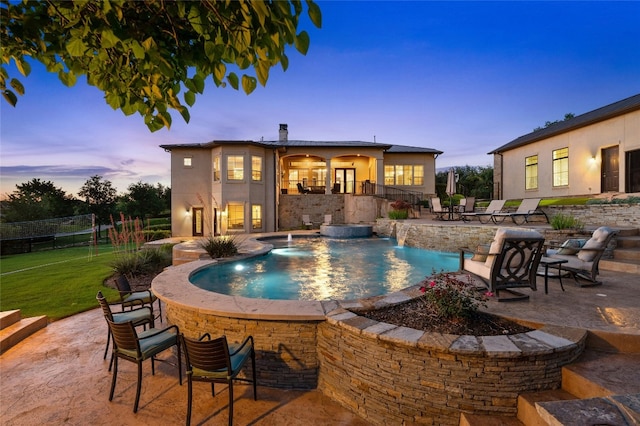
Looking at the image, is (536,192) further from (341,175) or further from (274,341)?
(274,341)

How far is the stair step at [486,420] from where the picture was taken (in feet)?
8.57

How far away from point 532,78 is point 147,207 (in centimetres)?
3663

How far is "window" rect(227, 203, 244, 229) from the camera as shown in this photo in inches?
711

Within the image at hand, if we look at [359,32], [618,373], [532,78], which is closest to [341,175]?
[359,32]

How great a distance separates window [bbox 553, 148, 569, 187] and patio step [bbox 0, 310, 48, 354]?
2023 cm

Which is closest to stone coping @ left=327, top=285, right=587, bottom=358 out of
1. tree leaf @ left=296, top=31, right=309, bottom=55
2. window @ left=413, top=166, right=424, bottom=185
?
tree leaf @ left=296, top=31, right=309, bottom=55

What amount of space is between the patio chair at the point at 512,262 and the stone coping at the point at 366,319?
111cm

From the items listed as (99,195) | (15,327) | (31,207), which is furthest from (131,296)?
(99,195)

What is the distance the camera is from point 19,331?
4891mm

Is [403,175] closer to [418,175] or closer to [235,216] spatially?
[418,175]

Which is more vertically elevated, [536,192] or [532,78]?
[532,78]

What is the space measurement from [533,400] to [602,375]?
70cm

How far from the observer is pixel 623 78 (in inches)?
903

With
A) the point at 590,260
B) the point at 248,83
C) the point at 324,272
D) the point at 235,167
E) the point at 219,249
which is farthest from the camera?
the point at 235,167
